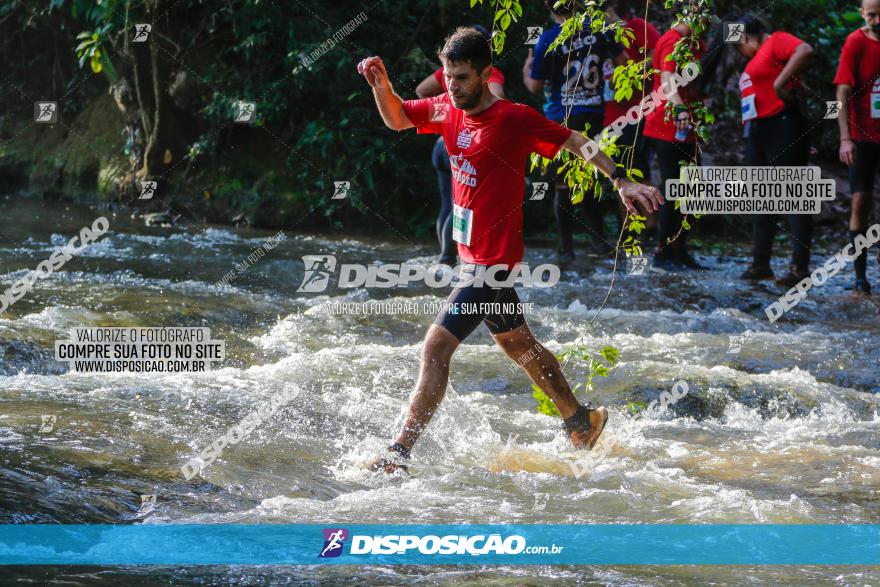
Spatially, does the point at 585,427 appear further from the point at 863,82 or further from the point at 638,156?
the point at 638,156

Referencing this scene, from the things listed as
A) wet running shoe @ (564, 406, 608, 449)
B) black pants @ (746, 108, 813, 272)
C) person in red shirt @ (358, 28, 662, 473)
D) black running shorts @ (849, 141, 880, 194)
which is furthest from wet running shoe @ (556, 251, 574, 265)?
person in red shirt @ (358, 28, 662, 473)

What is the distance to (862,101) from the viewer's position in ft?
26.8

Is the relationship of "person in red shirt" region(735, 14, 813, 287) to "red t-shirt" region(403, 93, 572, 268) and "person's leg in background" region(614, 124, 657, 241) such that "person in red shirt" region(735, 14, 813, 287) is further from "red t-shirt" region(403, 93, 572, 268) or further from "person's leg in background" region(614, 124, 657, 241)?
"red t-shirt" region(403, 93, 572, 268)

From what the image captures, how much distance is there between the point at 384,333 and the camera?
24.0ft

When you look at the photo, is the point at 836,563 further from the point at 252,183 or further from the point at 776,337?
the point at 252,183

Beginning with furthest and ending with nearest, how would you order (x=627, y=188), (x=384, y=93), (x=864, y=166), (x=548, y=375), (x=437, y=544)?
(x=864, y=166)
(x=548, y=375)
(x=384, y=93)
(x=627, y=188)
(x=437, y=544)

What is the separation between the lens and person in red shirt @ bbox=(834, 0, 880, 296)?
8.12 metres

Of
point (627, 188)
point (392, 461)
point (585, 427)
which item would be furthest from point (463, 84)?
point (585, 427)

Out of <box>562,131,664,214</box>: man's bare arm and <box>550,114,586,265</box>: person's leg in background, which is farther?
<box>550,114,586,265</box>: person's leg in background

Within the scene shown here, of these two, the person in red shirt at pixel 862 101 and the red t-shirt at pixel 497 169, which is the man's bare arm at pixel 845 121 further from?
the red t-shirt at pixel 497 169

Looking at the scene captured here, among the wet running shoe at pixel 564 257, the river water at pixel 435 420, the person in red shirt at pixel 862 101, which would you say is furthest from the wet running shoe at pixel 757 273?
the wet running shoe at pixel 564 257

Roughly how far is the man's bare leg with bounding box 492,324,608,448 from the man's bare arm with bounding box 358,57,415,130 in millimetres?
1112

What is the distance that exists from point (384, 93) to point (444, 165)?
4.40 m

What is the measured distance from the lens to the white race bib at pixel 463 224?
461 cm
